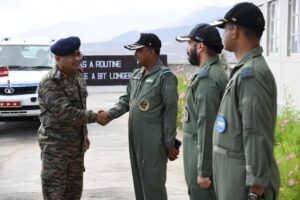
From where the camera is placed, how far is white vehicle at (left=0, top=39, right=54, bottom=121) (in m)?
10.2

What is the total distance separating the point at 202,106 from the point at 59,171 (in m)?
1.46

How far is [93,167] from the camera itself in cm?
748

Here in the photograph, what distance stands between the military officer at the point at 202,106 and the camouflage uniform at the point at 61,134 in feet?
3.48

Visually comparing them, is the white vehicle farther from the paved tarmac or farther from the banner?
the banner

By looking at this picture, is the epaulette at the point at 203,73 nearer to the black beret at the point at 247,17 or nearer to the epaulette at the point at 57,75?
the black beret at the point at 247,17

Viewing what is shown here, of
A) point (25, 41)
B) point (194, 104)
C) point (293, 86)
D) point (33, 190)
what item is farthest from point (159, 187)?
point (25, 41)

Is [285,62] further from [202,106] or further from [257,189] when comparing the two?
[257,189]

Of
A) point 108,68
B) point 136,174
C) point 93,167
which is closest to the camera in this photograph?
point 136,174

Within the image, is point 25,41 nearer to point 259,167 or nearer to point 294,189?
point 294,189

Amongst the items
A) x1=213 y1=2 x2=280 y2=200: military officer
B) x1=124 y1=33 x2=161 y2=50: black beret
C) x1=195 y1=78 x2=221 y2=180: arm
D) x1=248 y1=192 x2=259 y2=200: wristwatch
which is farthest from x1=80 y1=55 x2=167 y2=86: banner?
x1=248 y1=192 x2=259 y2=200: wristwatch

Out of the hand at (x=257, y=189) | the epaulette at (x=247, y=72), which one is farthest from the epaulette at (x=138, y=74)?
the hand at (x=257, y=189)

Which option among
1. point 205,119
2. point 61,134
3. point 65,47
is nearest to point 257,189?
point 205,119

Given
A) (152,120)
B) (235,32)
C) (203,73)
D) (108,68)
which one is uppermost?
(235,32)

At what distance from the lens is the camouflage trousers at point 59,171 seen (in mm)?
4070
